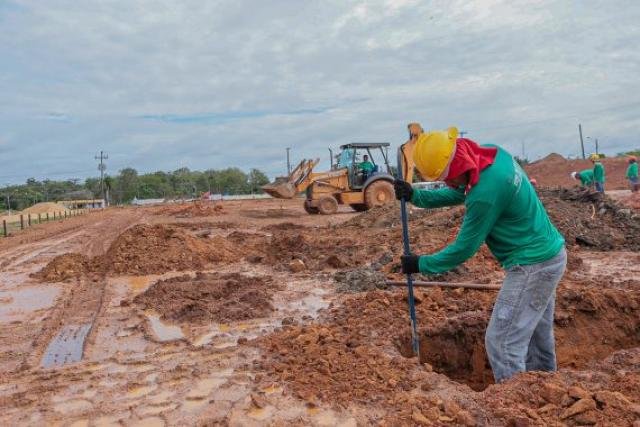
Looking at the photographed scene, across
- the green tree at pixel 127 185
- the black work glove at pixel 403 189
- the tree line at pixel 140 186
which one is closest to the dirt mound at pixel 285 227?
the black work glove at pixel 403 189

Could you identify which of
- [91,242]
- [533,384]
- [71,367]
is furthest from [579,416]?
[91,242]

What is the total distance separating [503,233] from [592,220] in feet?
27.3

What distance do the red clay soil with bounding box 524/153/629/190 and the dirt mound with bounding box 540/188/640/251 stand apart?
22.0 metres

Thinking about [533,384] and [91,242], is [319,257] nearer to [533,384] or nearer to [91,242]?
[533,384]

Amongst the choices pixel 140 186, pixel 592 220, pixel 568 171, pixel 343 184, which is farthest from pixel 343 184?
pixel 140 186

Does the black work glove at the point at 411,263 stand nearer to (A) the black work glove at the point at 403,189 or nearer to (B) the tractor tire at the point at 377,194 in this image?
(A) the black work glove at the point at 403,189

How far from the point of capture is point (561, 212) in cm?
1084

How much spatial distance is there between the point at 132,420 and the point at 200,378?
2.44 ft

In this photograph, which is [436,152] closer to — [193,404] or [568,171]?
[193,404]

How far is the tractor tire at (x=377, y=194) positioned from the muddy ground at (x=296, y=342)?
9612mm

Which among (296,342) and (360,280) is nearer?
(296,342)

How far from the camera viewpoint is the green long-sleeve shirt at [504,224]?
3396 millimetres

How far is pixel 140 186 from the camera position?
284 ft

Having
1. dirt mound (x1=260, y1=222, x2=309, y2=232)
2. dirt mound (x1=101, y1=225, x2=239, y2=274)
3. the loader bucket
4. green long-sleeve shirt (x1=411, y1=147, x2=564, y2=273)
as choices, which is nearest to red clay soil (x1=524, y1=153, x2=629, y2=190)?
the loader bucket
